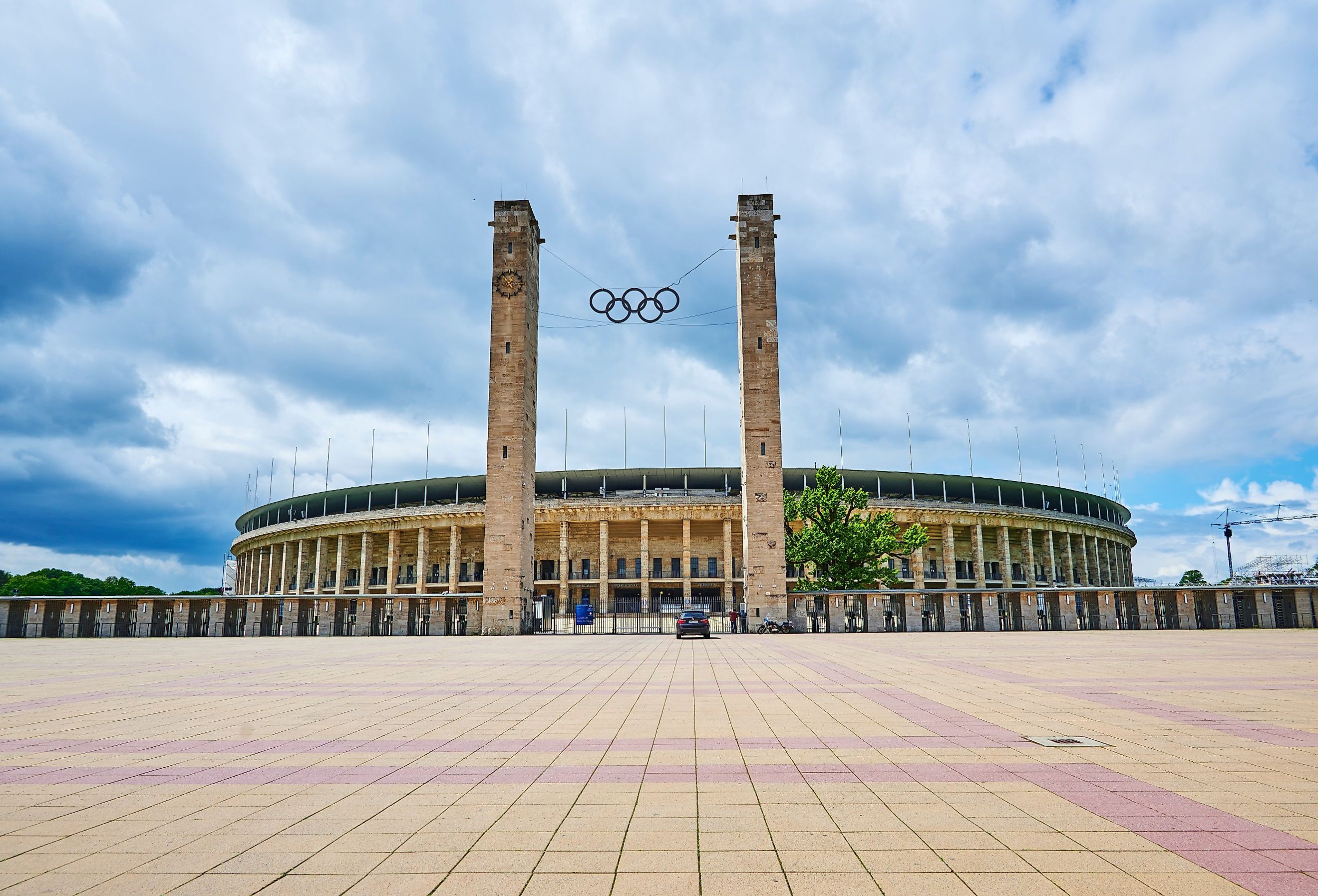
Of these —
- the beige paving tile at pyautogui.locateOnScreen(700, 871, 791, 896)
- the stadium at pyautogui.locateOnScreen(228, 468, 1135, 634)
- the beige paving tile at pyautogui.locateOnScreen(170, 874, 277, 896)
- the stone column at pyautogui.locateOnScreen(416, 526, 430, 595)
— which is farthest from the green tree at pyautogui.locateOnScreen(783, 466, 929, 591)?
the beige paving tile at pyautogui.locateOnScreen(170, 874, 277, 896)

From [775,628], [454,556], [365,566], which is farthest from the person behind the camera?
[365,566]

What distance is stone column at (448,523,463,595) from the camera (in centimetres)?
6669

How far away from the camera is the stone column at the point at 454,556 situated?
6669 cm

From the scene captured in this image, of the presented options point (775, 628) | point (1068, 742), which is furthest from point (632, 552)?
point (1068, 742)

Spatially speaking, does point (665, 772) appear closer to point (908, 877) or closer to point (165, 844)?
point (908, 877)

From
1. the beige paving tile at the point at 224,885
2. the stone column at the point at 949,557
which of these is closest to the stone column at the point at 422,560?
the stone column at the point at 949,557

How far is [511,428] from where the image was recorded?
3878cm

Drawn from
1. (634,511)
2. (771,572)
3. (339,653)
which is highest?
(634,511)

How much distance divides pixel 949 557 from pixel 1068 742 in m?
65.4

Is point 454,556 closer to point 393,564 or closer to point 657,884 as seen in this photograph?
point 393,564

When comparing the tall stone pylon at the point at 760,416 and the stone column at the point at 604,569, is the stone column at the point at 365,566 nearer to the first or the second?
the stone column at the point at 604,569

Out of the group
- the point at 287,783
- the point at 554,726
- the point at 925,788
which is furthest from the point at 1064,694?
the point at 287,783

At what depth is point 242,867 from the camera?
14.5 feet

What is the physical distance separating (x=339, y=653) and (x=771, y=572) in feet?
70.0
